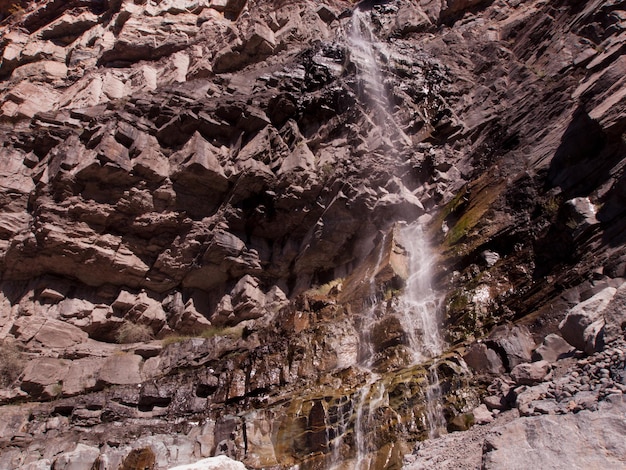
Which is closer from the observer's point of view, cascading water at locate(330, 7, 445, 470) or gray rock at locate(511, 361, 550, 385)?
gray rock at locate(511, 361, 550, 385)

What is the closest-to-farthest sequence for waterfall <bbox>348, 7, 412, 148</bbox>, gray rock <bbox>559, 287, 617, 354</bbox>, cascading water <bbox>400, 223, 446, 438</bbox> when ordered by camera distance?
gray rock <bbox>559, 287, 617, 354</bbox>
cascading water <bbox>400, 223, 446, 438</bbox>
waterfall <bbox>348, 7, 412, 148</bbox>

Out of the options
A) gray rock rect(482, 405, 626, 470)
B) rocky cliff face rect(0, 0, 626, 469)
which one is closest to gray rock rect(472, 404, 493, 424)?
rocky cliff face rect(0, 0, 626, 469)

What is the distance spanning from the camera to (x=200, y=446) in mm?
13695

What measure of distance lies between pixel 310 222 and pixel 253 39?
505 inches

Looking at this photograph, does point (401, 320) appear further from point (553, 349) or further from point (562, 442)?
point (562, 442)

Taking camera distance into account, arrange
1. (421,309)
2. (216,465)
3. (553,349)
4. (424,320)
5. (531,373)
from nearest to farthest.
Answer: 1. (216,465)
2. (531,373)
3. (553,349)
4. (424,320)
5. (421,309)

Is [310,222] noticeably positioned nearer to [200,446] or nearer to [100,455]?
[200,446]

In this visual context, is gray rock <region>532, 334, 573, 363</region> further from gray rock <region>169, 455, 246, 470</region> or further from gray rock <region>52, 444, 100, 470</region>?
gray rock <region>52, 444, 100, 470</region>

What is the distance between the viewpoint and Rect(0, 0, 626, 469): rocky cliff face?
436 inches

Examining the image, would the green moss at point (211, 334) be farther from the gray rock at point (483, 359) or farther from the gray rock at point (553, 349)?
the gray rock at point (553, 349)

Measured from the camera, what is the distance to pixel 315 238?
778 inches

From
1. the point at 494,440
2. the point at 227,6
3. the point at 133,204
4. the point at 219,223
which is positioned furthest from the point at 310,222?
the point at 227,6

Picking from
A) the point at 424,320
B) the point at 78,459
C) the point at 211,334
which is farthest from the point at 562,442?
→ the point at 211,334

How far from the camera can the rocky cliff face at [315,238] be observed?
11.1 metres
